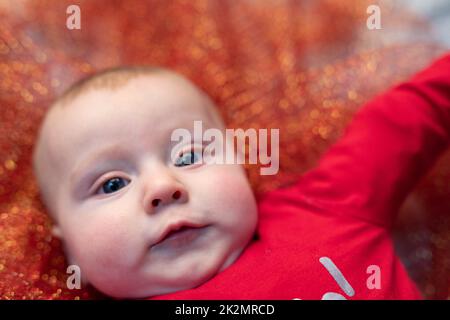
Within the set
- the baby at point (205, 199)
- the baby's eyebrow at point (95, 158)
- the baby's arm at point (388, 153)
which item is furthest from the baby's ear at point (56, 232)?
Answer: the baby's arm at point (388, 153)

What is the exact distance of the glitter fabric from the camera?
949mm

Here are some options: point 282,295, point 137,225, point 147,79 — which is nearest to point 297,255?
point 282,295

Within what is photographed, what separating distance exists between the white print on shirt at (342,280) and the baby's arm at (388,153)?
89 millimetres

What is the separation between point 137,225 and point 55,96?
13.9 inches

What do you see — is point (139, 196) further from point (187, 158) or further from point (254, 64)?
point (254, 64)

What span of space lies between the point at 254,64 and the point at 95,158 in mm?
399

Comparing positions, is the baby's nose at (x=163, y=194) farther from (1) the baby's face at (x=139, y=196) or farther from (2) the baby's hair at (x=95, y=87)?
(2) the baby's hair at (x=95, y=87)

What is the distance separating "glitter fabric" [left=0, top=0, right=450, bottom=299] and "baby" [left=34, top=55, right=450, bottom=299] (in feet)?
0.35

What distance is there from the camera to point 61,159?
31.4 inches

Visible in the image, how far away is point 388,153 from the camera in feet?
2.77

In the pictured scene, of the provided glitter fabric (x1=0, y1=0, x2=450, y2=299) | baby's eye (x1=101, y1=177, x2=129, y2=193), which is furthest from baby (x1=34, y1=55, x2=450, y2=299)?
glitter fabric (x1=0, y1=0, x2=450, y2=299)

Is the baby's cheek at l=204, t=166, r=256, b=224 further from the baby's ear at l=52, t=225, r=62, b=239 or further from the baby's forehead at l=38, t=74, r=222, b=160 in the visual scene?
the baby's ear at l=52, t=225, r=62, b=239

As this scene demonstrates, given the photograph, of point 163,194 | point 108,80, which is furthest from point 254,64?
point 163,194
